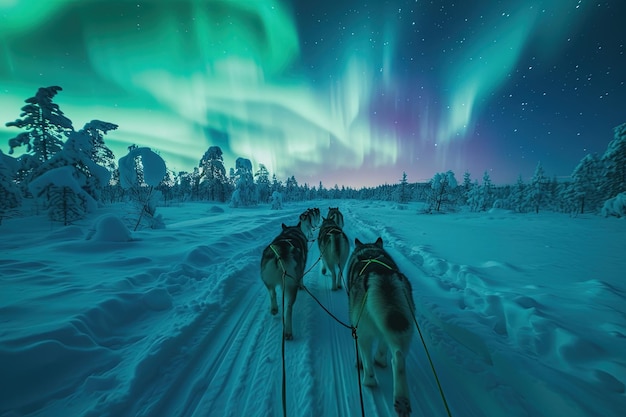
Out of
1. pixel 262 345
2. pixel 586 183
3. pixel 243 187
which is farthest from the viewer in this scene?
pixel 243 187

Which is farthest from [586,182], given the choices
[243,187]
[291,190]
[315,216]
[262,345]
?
[291,190]

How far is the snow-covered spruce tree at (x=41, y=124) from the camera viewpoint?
1703cm

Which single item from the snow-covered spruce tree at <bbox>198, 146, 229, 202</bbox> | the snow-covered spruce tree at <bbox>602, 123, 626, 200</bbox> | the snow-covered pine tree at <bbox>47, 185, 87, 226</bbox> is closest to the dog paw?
the snow-covered pine tree at <bbox>47, 185, 87, 226</bbox>

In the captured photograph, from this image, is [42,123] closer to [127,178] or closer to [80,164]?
[80,164]

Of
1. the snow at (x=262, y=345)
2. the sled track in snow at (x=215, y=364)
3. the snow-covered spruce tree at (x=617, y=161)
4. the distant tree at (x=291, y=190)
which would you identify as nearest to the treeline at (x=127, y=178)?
the snow-covered spruce tree at (x=617, y=161)

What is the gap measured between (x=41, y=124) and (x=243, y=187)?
22121 mm

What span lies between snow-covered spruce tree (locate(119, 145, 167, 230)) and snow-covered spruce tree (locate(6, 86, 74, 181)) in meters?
11.5

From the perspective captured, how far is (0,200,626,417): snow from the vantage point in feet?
7.70

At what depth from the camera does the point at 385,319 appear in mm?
2047

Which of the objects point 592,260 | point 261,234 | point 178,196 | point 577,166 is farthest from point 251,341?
point 178,196

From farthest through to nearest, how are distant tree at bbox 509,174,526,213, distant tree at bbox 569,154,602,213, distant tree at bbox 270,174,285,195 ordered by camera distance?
1. distant tree at bbox 270,174,285,195
2. distant tree at bbox 509,174,526,213
3. distant tree at bbox 569,154,602,213

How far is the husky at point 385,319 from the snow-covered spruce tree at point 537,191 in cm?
5876

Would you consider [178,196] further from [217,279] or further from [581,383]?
[581,383]

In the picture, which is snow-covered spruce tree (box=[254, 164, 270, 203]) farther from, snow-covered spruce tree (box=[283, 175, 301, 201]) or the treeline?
snow-covered spruce tree (box=[283, 175, 301, 201])
